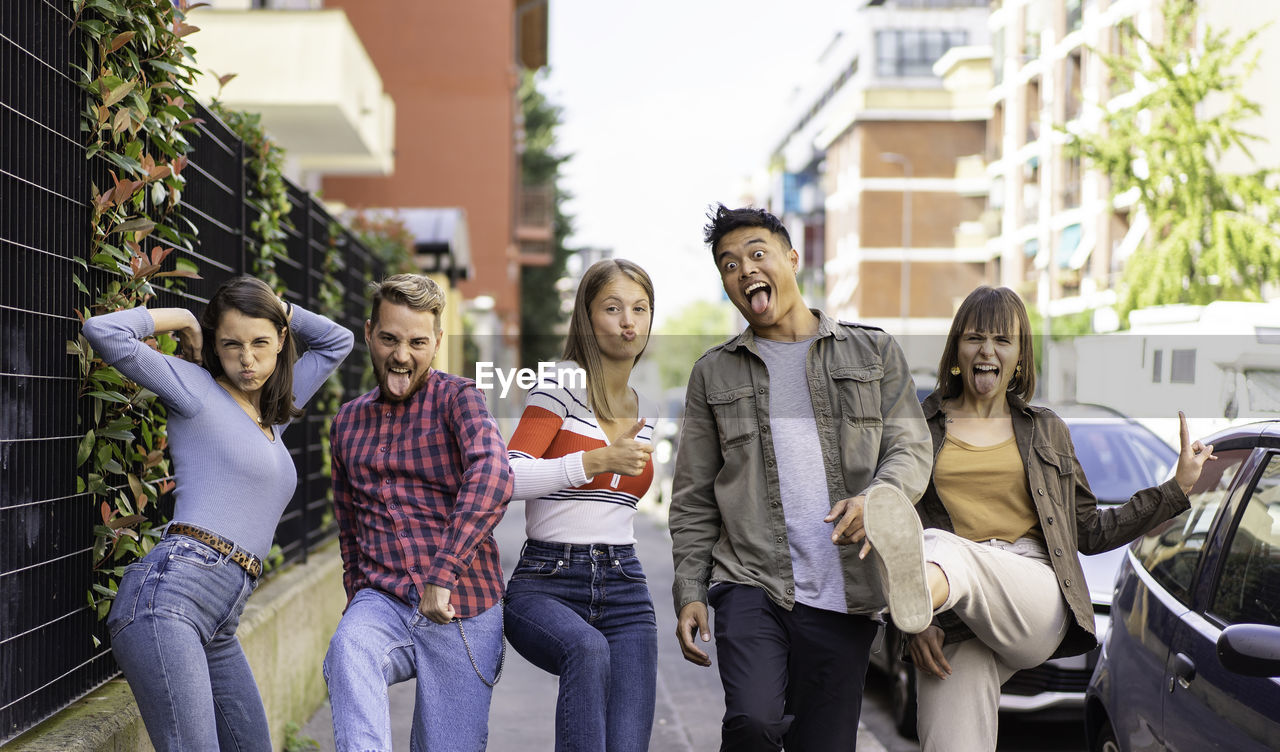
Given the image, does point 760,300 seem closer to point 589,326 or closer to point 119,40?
point 589,326

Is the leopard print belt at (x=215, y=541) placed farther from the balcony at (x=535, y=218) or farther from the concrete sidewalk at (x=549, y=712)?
the balcony at (x=535, y=218)

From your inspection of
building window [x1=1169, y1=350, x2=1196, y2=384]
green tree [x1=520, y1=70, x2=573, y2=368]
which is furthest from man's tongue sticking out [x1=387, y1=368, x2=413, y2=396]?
green tree [x1=520, y1=70, x2=573, y2=368]

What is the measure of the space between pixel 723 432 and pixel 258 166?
3.67m

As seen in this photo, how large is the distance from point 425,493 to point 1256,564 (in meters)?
2.34

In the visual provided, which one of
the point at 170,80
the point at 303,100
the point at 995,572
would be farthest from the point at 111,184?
the point at 303,100

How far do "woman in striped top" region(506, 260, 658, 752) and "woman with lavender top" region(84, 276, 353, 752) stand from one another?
0.71 m

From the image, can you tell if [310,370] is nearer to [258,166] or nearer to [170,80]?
[170,80]

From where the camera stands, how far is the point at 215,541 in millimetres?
3578

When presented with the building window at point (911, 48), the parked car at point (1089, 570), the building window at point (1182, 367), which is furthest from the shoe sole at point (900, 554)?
the building window at point (911, 48)

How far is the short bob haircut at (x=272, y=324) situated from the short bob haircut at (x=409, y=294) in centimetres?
28

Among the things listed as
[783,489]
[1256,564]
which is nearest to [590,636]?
[783,489]

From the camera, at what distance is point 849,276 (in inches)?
2697

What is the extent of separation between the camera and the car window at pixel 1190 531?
4.30 meters

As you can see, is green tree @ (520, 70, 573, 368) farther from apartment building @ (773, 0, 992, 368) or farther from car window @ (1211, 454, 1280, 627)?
car window @ (1211, 454, 1280, 627)
